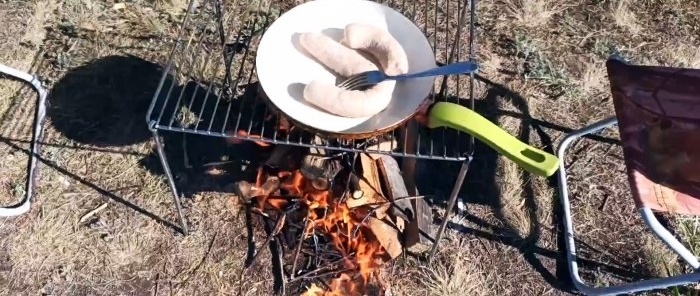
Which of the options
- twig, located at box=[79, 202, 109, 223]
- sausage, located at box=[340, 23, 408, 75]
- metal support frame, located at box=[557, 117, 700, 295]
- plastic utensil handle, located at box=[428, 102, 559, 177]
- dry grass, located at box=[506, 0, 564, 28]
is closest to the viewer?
plastic utensil handle, located at box=[428, 102, 559, 177]

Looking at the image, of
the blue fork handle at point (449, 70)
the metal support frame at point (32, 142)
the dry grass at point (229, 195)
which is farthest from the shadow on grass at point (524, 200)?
the metal support frame at point (32, 142)

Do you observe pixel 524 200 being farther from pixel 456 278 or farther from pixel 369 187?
pixel 369 187

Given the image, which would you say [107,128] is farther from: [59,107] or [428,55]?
[428,55]

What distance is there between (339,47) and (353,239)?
33.9 inches

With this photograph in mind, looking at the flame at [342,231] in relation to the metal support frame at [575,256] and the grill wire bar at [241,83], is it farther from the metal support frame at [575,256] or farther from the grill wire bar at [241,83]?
the metal support frame at [575,256]

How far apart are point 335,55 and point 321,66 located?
0.26 feet

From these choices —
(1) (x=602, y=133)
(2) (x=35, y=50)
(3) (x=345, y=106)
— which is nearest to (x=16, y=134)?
(2) (x=35, y=50)

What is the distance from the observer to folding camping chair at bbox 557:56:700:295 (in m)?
A: 2.31

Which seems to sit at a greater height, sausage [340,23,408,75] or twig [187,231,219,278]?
sausage [340,23,408,75]

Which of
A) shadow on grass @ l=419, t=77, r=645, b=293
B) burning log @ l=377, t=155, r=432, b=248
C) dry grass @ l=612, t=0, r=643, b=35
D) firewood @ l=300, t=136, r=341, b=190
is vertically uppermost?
dry grass @ l=612, t=0, r=643, b=35

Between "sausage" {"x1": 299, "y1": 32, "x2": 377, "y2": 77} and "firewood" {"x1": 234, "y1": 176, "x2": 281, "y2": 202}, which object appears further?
"firewood" {"x1": 234, "y1": 176, "x2": 281, "y2": 202}

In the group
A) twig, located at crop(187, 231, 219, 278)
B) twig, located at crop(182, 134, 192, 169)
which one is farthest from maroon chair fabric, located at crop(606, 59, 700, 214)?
twig, located at crop(182, 134, 192, 169)

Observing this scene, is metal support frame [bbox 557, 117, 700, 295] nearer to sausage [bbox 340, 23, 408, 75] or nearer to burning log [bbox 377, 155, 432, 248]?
burning log [bbox 377, 155, 432, 248]

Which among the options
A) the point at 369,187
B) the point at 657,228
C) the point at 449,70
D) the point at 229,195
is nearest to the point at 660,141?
the point at 657,228
